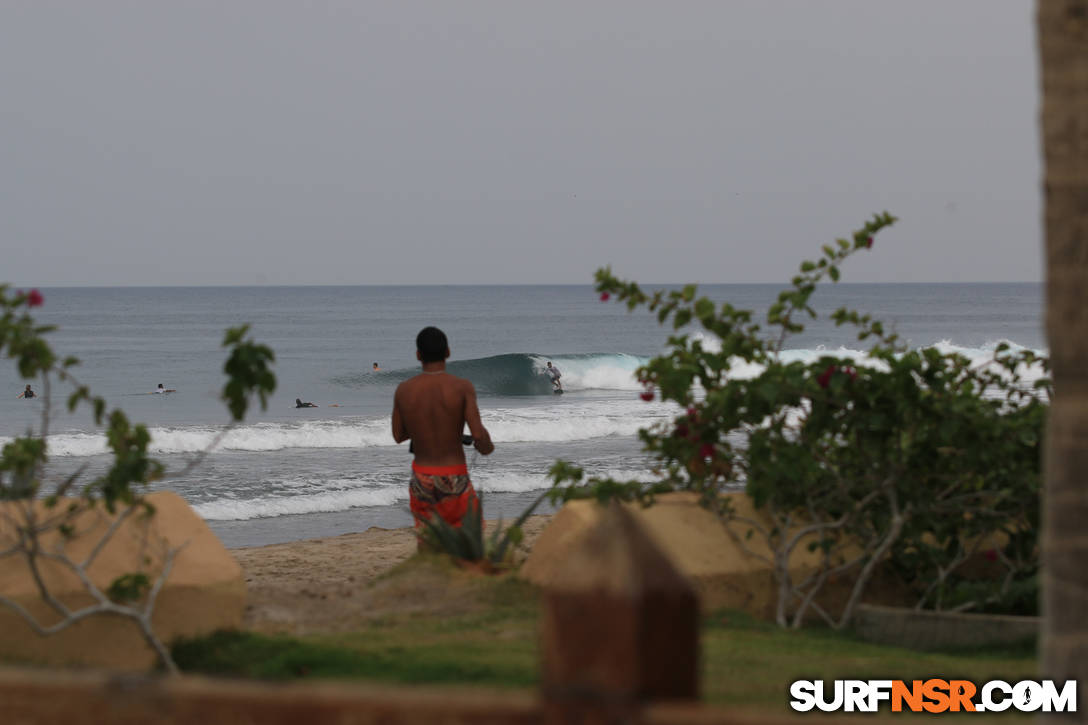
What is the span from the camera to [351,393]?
3484cm

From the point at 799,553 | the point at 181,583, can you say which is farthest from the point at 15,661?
the point at 799,553

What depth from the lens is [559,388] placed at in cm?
3559

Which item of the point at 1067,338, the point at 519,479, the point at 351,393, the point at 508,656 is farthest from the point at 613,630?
the point at 351,393

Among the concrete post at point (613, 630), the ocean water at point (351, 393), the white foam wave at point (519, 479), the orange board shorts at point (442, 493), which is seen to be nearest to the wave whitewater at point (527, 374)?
the ocean water at point (351, 393)

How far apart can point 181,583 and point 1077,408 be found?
4185mm

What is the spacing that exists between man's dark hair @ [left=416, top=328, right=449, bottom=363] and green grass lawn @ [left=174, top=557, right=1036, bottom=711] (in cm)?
181

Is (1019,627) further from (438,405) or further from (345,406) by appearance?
(345,406)

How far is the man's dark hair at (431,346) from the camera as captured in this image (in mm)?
6891

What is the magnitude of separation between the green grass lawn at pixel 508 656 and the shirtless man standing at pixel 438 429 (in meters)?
1.31

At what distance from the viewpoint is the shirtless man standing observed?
22.7 feet

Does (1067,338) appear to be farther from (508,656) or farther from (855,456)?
(855,456)

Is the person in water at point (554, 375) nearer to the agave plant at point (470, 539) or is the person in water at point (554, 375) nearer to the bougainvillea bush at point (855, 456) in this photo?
the agave plant at point (470, 539)

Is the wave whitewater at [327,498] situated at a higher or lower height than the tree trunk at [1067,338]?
lower

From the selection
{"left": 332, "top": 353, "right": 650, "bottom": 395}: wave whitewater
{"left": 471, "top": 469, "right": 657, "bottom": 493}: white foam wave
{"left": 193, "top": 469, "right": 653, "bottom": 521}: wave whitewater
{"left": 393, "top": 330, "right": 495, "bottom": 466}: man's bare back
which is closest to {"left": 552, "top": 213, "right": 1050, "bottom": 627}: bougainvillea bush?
{"left": 393, "top": 330, "right": 495, "bottom": 466}: man's bare back
